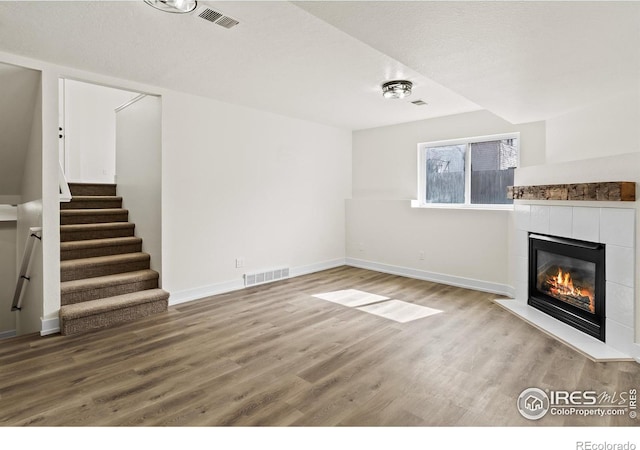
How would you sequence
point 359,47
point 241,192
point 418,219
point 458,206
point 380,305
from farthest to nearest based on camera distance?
1. point 418,219
2. point 458,206
3. point 241,192
4. point 380,305
5. point 359,47

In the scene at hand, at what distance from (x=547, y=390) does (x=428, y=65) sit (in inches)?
94.0

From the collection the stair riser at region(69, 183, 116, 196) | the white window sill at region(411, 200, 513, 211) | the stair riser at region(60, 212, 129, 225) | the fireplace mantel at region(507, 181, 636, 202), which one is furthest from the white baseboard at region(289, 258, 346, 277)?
the fireplace mantel at region(507, 181, 636, 202)

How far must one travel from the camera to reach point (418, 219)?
Answer: 568 centimetres

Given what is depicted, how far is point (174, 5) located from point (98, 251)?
329 centimetres

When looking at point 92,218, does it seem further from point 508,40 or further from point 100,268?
point 508,40

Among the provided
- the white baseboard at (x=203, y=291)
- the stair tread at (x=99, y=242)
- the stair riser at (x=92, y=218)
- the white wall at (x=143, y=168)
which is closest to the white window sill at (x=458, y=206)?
the white baseboard at (x=203, y=291)

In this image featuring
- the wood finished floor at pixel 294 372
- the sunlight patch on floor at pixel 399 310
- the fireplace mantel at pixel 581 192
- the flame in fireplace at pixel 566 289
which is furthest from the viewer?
the sunlight patch on floor at pixel 399 310

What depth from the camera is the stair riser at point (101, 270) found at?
3901 millimetres

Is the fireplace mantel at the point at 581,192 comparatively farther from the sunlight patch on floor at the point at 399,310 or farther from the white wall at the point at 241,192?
the white wall at the point at 241,192

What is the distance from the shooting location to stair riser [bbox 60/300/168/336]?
3379mm

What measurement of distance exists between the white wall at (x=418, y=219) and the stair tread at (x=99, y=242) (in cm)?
369

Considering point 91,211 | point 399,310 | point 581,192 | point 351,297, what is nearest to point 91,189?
point 91,211

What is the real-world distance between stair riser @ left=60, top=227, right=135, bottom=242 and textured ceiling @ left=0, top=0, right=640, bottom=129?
2.03 metres

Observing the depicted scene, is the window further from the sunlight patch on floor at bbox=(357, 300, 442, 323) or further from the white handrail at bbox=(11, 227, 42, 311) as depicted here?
the white handrail at bbox=(11, 227, 42, 311)
